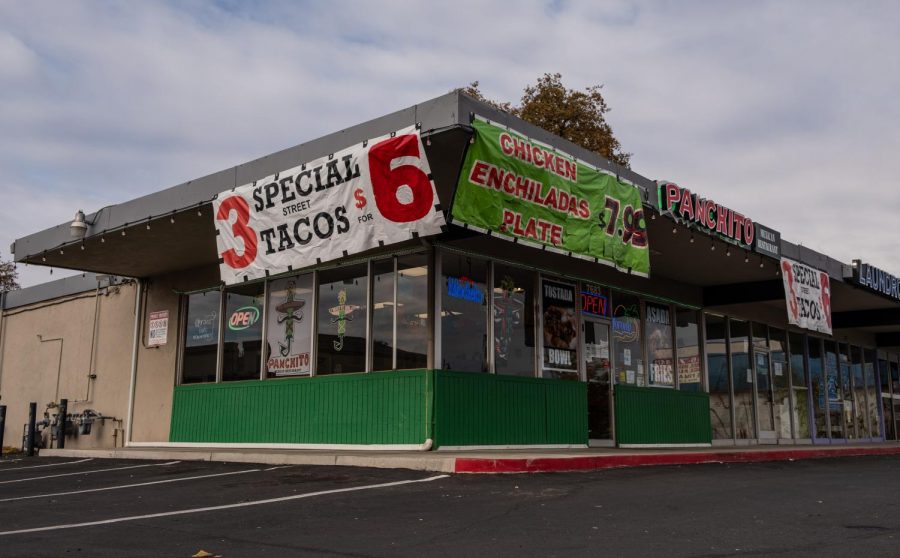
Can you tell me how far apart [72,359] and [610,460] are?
564 inches

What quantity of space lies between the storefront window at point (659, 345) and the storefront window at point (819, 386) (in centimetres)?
804

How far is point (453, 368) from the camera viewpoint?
12.4m

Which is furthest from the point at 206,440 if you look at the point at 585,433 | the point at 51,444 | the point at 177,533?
the point at 177,533

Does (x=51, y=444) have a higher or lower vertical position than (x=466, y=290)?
lower

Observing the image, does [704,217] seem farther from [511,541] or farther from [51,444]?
[51,444]

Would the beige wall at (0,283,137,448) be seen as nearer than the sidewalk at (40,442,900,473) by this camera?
No

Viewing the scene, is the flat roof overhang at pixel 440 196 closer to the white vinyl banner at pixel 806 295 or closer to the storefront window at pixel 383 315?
the white vinyl banner at pixel 806 295

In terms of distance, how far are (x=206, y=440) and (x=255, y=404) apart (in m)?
1.63

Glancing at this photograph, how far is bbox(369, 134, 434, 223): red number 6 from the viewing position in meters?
10.1

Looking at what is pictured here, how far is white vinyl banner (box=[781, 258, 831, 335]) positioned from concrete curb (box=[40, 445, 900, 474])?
3039 millimetres

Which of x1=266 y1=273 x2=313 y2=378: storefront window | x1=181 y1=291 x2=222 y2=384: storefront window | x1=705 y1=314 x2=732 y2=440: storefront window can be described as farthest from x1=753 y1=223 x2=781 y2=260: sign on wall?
x1=181 y1=291 x2=222 y2=384: storefront window

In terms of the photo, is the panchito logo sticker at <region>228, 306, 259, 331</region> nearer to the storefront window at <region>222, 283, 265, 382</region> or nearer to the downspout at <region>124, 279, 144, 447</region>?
the storefront window at <region>222, 283, 265, 382</region>

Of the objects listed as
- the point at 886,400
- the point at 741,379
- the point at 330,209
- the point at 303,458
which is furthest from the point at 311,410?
the point at 886,400

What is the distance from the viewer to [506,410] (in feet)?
42.8
